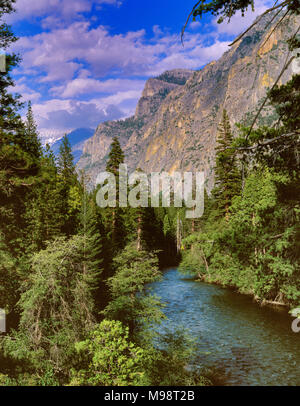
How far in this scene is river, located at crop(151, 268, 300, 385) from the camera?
15266 mm

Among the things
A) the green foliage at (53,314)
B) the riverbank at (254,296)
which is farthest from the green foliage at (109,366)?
the riverbank at (254,296)

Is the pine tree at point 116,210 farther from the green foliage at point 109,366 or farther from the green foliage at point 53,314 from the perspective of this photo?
the green foliage at point 109,366

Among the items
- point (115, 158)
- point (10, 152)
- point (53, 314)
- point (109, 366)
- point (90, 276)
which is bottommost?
point (109, 366)

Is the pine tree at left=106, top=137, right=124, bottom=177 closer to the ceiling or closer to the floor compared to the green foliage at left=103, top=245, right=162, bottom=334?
closer to the ceiling

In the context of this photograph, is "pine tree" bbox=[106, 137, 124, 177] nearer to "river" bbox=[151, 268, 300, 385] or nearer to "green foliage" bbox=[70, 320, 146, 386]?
"river" bbox=[151, 268, 300, 385]

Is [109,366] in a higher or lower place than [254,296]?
higher

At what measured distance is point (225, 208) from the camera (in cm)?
3478

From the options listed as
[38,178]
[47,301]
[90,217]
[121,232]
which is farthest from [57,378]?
[121,232]

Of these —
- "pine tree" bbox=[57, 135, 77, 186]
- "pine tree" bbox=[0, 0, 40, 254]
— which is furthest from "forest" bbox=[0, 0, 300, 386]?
"pine tree" bbox=[57, 135, 77, 186]

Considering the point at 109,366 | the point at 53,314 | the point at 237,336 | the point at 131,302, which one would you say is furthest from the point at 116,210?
the point at 109,366

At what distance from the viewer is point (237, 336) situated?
20.1 m

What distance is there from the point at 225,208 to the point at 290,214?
2271cm

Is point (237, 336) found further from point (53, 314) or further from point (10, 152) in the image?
point (10, 152)
